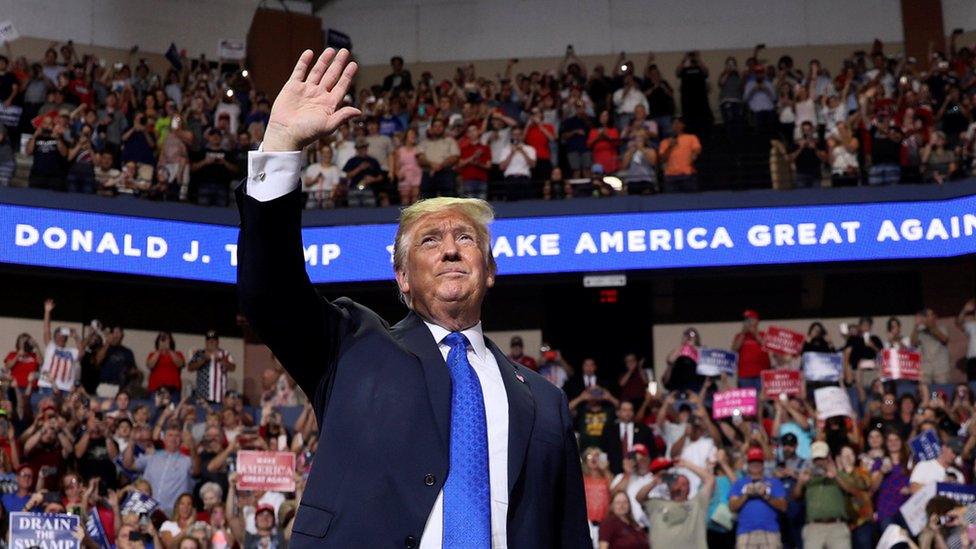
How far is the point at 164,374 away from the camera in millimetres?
Answer: 15203

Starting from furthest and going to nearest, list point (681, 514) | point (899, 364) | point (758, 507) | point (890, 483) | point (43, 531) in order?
point (899, 364) < point (890, 483) < point (758, 507) < point (681, 514) < point (43, 531)

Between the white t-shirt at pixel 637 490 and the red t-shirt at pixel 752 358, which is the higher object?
the red t-shirt at pixel 752 358

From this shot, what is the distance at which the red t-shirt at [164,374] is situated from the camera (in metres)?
15.1

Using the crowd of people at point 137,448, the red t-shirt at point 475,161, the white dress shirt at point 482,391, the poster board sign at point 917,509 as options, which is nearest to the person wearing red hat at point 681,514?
the poster board sign at point 917,509

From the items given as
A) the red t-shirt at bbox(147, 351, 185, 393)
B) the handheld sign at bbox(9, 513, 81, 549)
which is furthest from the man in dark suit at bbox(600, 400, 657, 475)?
the red t-shirt at bbox(147, 351, 185, 393)

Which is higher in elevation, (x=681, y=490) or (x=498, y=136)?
(x=498, y=136)

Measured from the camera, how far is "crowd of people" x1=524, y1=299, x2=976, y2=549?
33.8ft

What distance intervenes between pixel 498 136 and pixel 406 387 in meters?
13.9

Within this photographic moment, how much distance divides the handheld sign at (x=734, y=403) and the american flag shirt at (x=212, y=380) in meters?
5.54

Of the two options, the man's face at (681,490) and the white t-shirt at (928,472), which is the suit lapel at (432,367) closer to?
the man's face at (681,490)

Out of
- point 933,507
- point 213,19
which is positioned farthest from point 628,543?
point 213,19

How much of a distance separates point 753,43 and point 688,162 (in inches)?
228

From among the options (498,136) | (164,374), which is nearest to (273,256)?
(164,374)

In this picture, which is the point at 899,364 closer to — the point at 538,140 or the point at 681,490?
the point at 681,490
